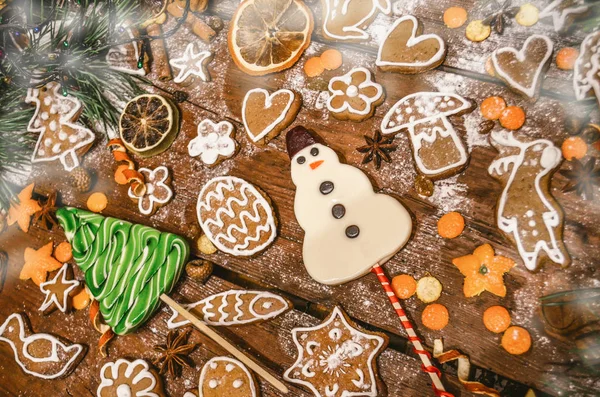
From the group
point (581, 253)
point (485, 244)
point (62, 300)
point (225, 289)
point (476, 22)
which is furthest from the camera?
point (62, 300)

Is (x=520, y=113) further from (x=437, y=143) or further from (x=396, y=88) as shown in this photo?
(x=396, y=88)

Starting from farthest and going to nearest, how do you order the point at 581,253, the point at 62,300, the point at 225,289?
the point at 62,300 < the point at 225,289 < the point at 581,253

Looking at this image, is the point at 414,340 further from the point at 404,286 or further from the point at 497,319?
the point at 497,319

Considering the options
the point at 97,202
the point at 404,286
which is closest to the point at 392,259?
the point at 404,286

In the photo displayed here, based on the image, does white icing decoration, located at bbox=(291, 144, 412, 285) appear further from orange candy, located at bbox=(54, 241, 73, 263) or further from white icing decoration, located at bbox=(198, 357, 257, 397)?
orange candy, located at bbox=(54, 241, 73, 263)

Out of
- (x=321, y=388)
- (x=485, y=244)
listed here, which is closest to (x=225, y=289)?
(x=321, y=388)

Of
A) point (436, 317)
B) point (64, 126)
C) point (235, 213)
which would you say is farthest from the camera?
point (64, 126)
